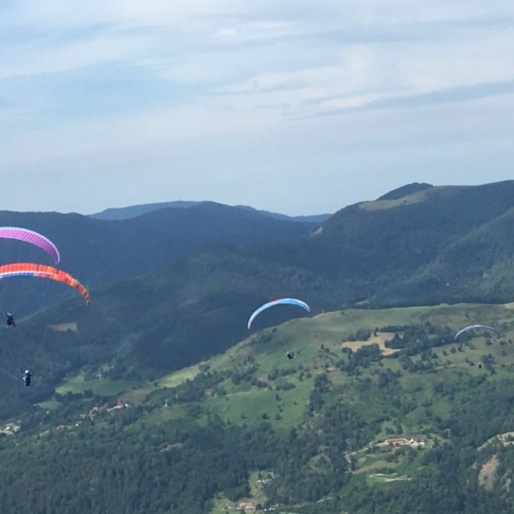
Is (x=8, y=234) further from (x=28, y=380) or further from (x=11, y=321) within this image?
(x=28, y=380)

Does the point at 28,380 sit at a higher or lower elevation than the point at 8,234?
lower

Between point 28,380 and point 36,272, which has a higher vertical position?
point 36,272

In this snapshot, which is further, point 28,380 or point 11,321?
point 28,380

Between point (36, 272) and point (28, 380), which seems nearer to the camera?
point (36, 272)

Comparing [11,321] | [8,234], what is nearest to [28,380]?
[11,321]

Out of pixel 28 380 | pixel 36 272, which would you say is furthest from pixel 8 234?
pixel 28 380

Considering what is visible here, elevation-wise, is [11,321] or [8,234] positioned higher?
[8,234]

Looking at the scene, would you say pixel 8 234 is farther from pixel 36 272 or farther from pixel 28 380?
pixel 28 380
